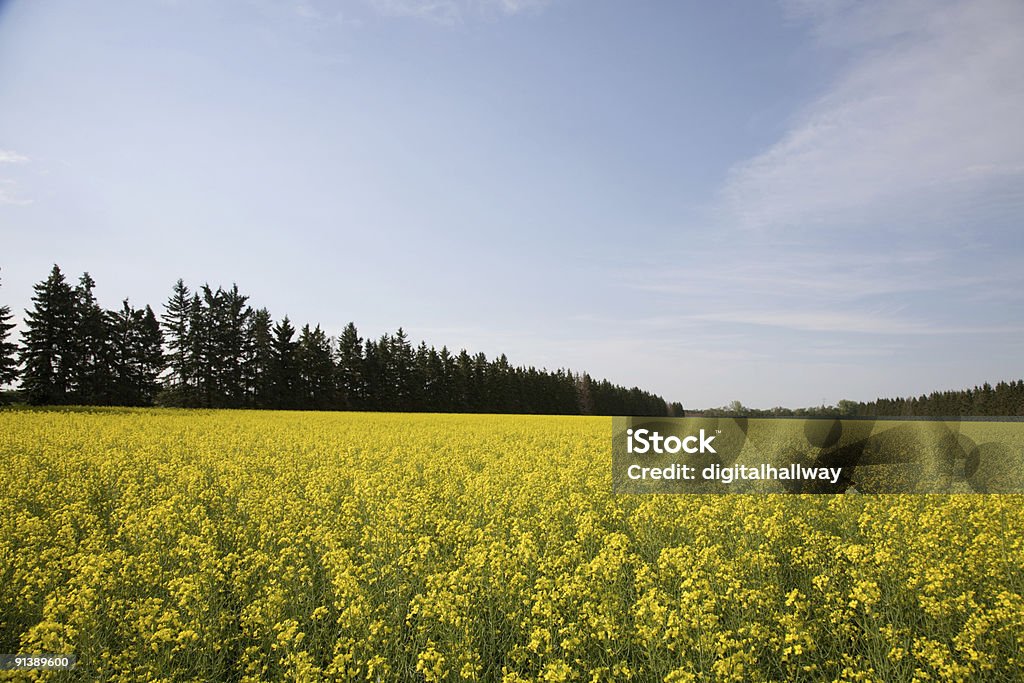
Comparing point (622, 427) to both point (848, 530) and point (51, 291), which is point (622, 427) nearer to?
point (848, 530)

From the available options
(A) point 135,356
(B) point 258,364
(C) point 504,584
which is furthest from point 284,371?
(C) point 504,584

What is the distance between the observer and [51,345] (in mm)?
43469

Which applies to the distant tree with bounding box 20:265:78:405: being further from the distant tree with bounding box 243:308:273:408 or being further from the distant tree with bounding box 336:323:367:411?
the distant tree with bounding box 336:323:367:411

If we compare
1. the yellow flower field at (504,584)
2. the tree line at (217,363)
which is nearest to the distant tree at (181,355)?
the tree line at (217,363)

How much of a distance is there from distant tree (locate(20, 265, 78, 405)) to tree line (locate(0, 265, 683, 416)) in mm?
77

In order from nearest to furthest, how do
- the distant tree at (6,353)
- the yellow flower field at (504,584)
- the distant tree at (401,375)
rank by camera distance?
the yellow flower field at (504,584) → the distant tree at (6,353) → the distant tree at (401,375)

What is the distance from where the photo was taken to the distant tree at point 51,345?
42531mm

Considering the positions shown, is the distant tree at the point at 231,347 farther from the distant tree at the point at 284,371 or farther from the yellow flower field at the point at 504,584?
the yellow flower field at the point at 504,584

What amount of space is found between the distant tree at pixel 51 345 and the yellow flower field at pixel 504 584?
4166 cm

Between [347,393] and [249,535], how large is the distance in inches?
2118

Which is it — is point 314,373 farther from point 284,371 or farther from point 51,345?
point 51,345

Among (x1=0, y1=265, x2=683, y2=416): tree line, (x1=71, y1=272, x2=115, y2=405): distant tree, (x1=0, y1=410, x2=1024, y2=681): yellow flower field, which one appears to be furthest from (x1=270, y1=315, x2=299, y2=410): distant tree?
(x1=0, y1=410, x2=1024, y2=681): yellow flower field

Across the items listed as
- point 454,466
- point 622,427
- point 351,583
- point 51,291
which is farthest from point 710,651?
point 51,291

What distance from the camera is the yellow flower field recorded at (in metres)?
4.89
